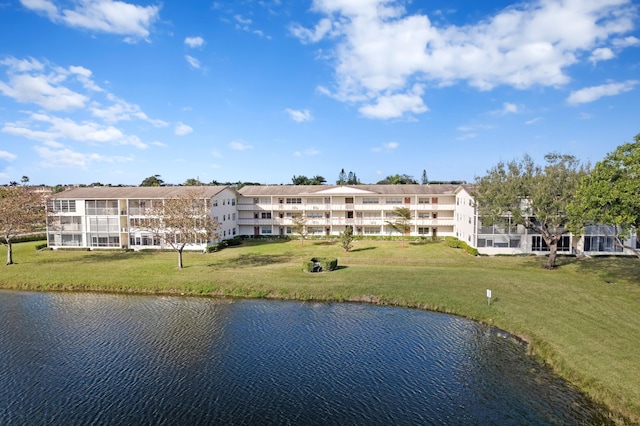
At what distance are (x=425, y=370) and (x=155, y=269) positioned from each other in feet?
106

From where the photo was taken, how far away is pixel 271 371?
20.5 m

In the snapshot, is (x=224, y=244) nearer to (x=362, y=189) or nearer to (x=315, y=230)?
(x=315, y=230)

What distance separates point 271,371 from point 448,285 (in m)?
19.8

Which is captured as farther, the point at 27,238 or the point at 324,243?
the point at 27,238

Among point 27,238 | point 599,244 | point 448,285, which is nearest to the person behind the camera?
point 448,285

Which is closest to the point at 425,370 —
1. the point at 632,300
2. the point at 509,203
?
A: the point at 632,300

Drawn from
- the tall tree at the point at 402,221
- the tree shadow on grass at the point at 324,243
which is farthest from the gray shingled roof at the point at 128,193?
the tall tree at the point at 402,221

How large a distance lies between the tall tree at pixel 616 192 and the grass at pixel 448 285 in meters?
6.28

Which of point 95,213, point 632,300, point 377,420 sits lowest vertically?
point 377,420

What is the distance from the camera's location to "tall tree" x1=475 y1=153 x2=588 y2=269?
126 feet

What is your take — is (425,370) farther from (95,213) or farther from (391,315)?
(95,213)

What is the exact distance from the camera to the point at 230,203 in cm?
6544

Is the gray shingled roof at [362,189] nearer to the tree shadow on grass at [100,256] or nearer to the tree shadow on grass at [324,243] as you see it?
the tree shadow on grass at [324,243]

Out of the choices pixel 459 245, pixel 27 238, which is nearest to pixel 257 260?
pixel 459 245
